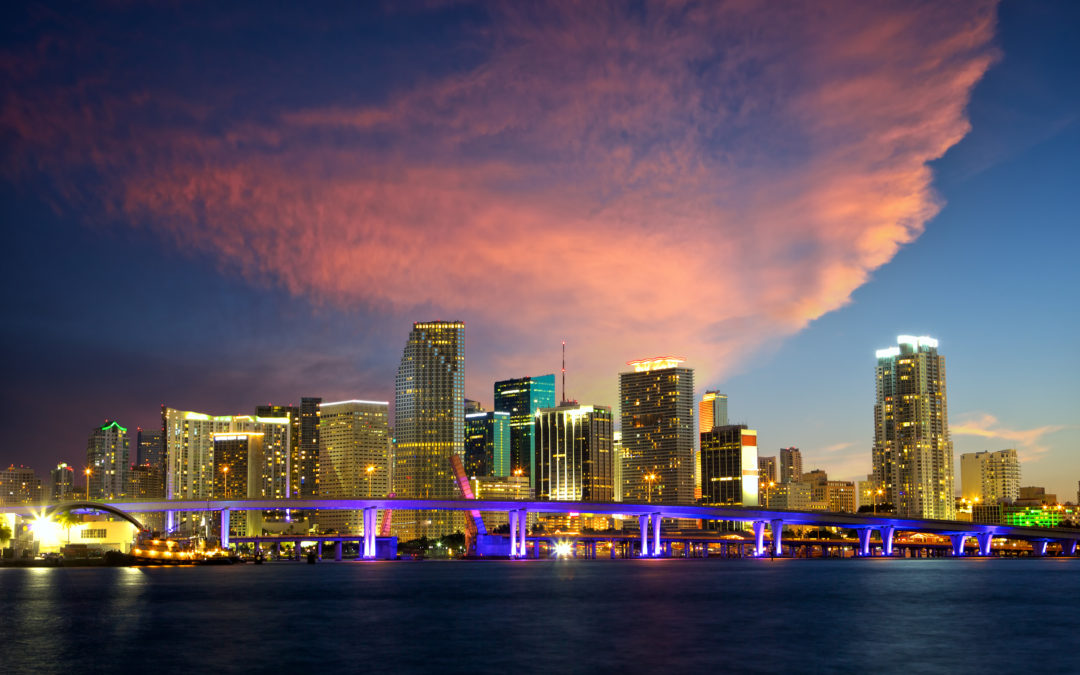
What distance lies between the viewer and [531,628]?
7631 cm

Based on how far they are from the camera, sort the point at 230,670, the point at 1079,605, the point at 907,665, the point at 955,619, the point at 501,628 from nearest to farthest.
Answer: the point at 230,670 → the point at 907,665 → the point at 501,628 → the point at 955,619 → the point at 1079,605

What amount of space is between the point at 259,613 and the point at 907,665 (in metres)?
52.6

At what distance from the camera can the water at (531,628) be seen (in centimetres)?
5819

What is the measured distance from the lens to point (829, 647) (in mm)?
65438

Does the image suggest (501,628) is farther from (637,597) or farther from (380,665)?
(637,597)

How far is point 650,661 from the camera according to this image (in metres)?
57.5

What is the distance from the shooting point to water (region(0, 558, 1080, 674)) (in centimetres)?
5819

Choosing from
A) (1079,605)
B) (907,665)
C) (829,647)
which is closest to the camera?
(907,665)

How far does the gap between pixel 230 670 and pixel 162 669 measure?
369cm

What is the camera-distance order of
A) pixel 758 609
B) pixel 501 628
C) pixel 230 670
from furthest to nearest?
pixel 758 609, pixel 501 628, pixel 230 670

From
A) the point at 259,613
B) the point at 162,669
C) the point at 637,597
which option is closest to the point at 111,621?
the point at 259,613

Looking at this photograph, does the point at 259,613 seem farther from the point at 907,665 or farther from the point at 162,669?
the point at 907,665

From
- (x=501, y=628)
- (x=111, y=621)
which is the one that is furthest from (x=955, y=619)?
(x=111, y=621)

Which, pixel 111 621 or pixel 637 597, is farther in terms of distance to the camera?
pixel 637 597
